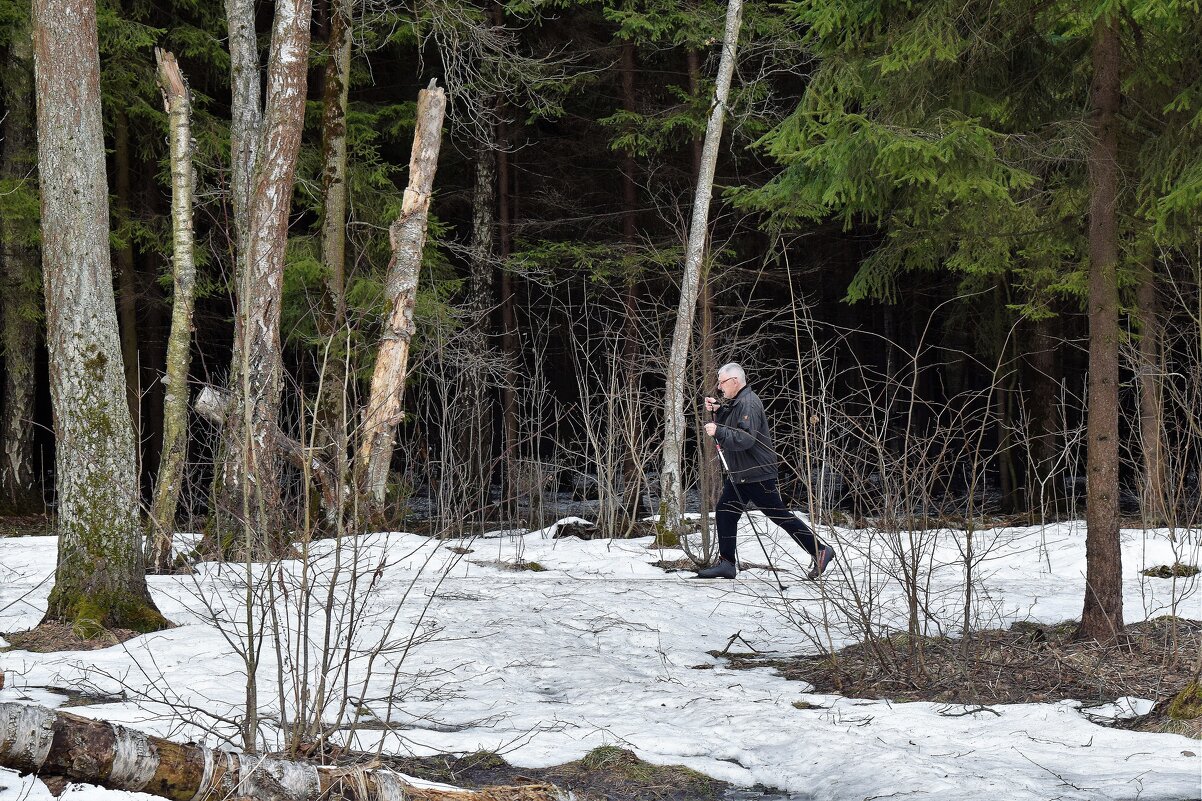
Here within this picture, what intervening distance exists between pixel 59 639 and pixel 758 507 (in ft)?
15.9

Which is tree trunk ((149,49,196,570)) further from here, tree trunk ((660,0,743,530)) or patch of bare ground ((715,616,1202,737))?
patch of bare ground ((715,616,1202,737))

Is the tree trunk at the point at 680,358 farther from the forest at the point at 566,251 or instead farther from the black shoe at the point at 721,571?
the black shoe at the point at 721,571

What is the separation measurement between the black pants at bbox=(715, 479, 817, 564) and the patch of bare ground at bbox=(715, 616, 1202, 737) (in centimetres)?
157

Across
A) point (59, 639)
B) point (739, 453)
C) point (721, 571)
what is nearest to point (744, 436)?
point (739, 453)

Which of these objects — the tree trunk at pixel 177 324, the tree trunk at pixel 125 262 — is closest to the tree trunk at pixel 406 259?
the tree trunk at pixel 177 324

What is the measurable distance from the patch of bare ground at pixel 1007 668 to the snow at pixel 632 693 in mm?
190

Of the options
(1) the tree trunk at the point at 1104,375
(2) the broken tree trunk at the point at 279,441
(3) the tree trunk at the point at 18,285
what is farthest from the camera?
(3) the tree trunk at the point at 18,285

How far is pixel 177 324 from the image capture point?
847cm

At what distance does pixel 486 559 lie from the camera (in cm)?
991

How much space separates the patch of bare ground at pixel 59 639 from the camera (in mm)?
5688

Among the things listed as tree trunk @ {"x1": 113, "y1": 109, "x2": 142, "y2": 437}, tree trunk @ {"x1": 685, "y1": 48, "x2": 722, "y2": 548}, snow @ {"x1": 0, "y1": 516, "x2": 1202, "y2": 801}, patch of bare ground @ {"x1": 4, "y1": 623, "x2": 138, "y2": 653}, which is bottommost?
snow @ {"x1": 0, "y1": 516, "x2": 1202, "y2": 801}

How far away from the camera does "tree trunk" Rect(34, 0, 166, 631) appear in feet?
19.9

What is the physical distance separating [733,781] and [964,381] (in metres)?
20.8

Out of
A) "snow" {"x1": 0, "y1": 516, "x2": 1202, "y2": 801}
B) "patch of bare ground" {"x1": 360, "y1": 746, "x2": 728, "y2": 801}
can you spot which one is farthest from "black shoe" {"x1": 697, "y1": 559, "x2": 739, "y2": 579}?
"patch of bare ground" {"x1": 360, "y1": 746, "x2": 728, "y2": 801}
